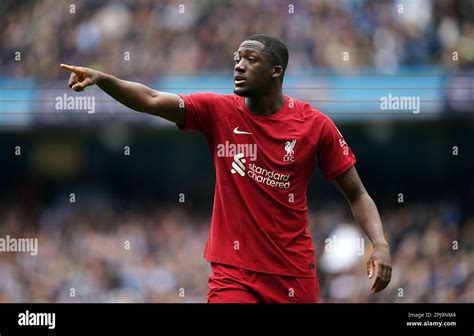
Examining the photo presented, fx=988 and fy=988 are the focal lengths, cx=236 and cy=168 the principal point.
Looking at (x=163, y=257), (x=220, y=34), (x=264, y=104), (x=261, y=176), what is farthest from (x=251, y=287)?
(x=220, y=34)

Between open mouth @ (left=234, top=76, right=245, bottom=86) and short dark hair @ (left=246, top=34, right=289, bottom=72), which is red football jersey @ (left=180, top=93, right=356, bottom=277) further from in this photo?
short dark hair @ (left=246, top=34, right=289, bottom=72)

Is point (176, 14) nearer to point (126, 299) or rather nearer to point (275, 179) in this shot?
point (126, 299)

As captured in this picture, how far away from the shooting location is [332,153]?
5.77 metres

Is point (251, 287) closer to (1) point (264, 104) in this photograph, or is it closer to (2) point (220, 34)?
(1) point (264, 104)

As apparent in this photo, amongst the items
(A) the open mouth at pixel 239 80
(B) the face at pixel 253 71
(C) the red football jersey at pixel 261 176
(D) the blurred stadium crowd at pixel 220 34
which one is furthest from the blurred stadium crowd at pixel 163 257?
(A) the open mouth at pixel 239 80

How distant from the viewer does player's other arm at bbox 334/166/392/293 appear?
539 centimetres

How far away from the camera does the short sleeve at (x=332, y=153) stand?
5.75m

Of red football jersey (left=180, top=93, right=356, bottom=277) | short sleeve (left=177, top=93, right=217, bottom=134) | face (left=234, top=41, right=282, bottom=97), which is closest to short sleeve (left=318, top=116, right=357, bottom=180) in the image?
red football jersey (left=180, top=93, right=356, bottom=277)

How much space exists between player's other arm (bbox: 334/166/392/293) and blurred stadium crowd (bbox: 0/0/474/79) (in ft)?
19.5

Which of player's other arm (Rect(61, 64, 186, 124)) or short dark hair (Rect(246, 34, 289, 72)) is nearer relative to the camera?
player's other arm (Rect(61, 64, 186, 124))

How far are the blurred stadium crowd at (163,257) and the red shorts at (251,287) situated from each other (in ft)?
18.9

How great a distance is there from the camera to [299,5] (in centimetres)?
1205

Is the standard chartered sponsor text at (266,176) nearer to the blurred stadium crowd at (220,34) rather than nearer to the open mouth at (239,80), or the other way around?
the open mouth at (239,80)

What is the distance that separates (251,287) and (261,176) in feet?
2.04
